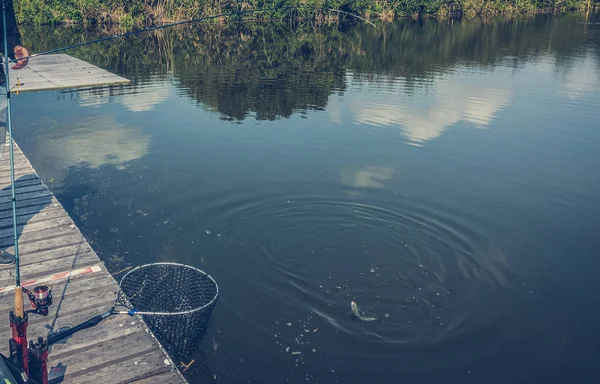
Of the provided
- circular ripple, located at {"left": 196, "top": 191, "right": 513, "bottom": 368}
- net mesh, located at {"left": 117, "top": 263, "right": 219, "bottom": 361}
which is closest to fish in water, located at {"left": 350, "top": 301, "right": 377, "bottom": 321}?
circular ripple, located at {"left": 196, "top": 191, "right": 513, "bottom": 368}

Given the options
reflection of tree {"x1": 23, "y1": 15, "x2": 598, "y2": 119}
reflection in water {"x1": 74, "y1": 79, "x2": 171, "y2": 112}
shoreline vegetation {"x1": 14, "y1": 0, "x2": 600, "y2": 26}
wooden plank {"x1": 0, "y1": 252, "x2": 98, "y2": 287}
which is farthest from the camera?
shoreline vegetation {"x1": 14, "y1": 0, "x2": 600, "y2": 26}

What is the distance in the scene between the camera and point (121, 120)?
20.4 meters

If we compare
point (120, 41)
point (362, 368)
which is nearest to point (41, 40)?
point (120, 41)

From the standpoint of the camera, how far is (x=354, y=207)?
43.8ft

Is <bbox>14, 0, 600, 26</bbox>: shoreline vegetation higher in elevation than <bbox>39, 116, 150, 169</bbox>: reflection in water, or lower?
higher

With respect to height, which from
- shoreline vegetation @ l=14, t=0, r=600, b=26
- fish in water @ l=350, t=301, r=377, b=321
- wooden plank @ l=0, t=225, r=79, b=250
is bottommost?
fish in water @ l=350, t=301, r=377, b=321

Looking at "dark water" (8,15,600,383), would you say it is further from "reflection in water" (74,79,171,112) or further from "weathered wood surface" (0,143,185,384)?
"weathered wood surface" (0,143,185,384)

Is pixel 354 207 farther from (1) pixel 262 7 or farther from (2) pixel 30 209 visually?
(1) pixel 262 7

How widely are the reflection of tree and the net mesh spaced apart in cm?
1284

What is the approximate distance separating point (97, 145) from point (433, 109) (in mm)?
13547

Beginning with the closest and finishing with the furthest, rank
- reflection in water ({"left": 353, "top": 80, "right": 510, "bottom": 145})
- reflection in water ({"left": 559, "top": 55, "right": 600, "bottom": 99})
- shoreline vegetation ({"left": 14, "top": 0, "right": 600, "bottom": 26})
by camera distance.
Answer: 1. reflection in water ({"left": 353, "top": 80, "right": 510, "bottom": 145})
2. reflection in water ({"left": 559, "top": 55, "right": 600, "bottom": 99})
3. shoreline vegetation ({"left": 14, "top": 0, "right": 600, "bottom": 26})

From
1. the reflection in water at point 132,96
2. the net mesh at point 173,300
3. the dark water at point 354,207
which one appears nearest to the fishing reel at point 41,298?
the net mesh at point 173,300

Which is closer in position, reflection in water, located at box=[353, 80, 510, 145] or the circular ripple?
the circular ripple

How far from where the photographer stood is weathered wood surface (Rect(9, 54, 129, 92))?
24.6 m
